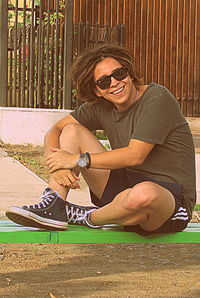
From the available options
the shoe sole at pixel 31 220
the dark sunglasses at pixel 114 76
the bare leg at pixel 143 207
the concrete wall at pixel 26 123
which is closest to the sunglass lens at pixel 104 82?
the dark sunglasses at pixel 114 76

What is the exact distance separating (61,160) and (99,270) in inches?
41.1

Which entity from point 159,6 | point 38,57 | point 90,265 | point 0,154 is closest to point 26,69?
point 38,57

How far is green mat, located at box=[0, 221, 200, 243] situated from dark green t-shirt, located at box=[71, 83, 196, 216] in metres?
0.20

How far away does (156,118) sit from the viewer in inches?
180

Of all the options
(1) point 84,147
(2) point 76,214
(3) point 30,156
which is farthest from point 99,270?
(3) point 30,156

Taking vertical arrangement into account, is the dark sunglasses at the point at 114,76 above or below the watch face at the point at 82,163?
above

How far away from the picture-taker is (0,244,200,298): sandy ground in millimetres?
4859

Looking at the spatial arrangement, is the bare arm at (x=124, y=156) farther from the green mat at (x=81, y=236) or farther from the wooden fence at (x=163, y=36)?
the wooden fence at (x=163, y=36)

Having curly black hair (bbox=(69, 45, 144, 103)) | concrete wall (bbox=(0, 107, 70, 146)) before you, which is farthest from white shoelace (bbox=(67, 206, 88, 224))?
concrete wall (bbox=(0, 107, 70, 146))

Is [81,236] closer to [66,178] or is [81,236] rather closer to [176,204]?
[66,178]

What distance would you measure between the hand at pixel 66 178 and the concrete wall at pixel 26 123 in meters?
6.55

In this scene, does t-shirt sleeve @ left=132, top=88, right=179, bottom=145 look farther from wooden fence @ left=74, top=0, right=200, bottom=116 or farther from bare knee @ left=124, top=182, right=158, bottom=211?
wooden fence @ left=74, top=0, right=200, bottom=116

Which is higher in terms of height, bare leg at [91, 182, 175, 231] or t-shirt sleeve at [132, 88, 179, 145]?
t-shirt sleeve at [132, 88, 179, 145]

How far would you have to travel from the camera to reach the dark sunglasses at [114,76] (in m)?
4.69
